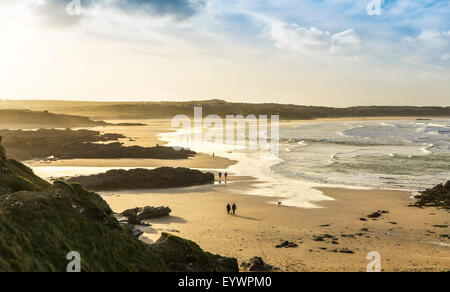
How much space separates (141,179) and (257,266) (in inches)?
705

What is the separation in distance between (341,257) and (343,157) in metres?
32.9

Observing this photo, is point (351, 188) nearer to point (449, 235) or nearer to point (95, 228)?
point (449, 235)

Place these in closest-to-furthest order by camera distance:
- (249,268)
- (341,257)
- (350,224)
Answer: (249,268) < (341,257) < (350,224)

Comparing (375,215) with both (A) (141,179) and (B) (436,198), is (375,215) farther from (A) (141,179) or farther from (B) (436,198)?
(A) (141,179)

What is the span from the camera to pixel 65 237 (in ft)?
22.6

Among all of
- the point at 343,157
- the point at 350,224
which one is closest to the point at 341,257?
the point at 350,224

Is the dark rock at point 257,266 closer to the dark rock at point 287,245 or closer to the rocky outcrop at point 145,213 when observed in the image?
the dark rock at point 287,245

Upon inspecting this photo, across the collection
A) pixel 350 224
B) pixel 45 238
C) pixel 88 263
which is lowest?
pixel 350 224

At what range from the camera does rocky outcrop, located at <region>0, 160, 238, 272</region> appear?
19.8 feet

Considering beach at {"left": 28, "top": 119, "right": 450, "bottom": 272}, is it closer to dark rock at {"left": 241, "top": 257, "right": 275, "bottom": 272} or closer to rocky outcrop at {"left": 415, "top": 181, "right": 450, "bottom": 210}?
dark rock at {"left": 241, "top": 257, "right": 275, "bottom": 272}

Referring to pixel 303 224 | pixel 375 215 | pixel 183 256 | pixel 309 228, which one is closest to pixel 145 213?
pixel 303 224

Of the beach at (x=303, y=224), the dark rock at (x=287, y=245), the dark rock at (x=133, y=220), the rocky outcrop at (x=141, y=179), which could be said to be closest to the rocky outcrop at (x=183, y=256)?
the beach at (x=303, y=224)
